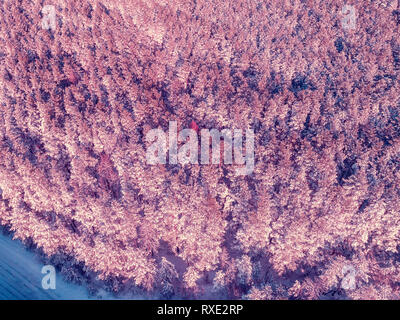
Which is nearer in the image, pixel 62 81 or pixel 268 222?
pixel 268 222

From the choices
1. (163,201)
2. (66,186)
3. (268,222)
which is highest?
(66,186)

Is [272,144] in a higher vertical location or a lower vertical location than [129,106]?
lower

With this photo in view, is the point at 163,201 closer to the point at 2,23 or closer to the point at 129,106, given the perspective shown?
the point at 129,106

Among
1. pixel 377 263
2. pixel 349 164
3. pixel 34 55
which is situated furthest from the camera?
pixel 34 55

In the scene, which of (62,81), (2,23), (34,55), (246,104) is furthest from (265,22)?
(2,23)

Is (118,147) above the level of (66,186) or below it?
above

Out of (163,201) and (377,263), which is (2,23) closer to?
(163,201)
